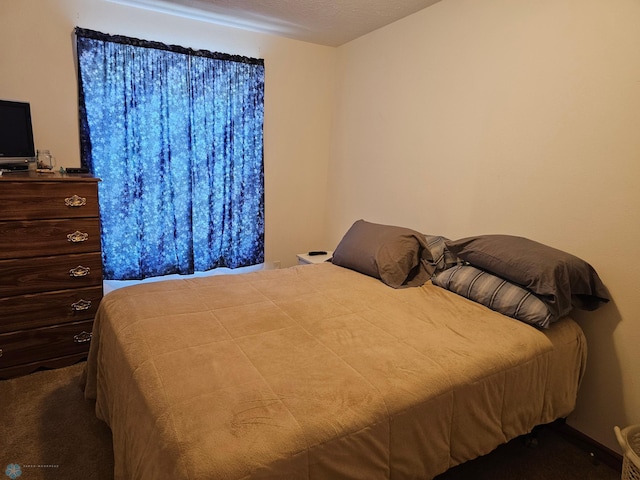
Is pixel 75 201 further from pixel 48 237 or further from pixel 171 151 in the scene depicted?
pixel 171 151

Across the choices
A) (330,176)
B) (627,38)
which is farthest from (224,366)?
(330,176)

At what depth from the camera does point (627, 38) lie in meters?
1.77

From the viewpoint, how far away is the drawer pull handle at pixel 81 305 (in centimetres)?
248

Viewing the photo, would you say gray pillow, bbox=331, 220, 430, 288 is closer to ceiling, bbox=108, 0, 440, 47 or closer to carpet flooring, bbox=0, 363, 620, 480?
carpet flooring, bbox=0, 363, 620, 480

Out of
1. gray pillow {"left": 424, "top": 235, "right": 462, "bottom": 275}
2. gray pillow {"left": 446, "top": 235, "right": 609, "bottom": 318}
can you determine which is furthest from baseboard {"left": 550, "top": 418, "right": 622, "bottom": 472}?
gray pillow {"left": 424, "top": 235, "right": 462, "bottom": 275}

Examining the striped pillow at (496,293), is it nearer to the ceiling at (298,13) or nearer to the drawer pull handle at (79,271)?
the ceiling at (298,13)

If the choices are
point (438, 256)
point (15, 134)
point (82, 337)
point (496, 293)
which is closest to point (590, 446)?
point (496, 293)

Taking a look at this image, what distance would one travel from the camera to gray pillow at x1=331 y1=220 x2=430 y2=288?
2400mm

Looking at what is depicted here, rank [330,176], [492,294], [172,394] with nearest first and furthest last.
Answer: [172,394] < [492,294] < [330,176]

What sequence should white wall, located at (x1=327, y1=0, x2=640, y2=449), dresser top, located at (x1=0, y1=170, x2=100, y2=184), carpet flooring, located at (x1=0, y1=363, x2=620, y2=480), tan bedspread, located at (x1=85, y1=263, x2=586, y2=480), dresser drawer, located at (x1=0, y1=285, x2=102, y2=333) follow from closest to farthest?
tan bedspread, located at (x1=85, y1=263, x2=586, y2=480) < carpet flooring, located at (x1=0, y1=363, x2=620, y2=480) < white wall, located at (x1=327, y1=0, x2=640, y2=449) < dresser top, located at (x1=0, y1=170, x2=100, y2=184) < dresser drawer, located at (x1=0, y1=285, x2=102, y2=333)

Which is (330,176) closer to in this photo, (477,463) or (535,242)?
(535,242)

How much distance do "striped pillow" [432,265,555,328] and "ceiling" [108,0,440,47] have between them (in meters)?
1.87

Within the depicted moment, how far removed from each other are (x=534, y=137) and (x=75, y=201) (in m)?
2.73

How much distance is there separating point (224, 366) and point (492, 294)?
1379mm
